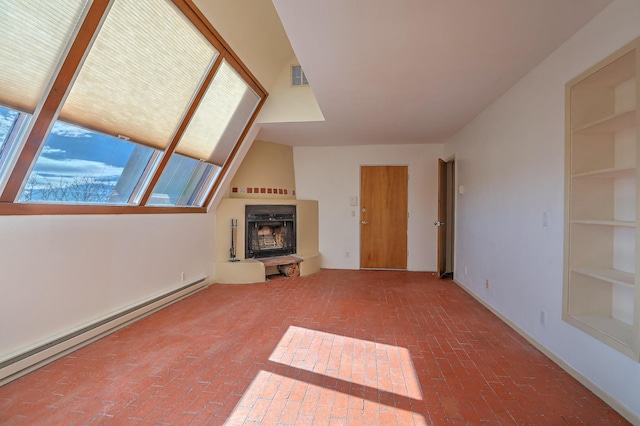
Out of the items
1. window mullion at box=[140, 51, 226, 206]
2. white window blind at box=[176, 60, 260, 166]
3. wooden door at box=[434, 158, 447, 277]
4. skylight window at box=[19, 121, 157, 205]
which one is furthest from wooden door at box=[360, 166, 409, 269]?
skylight window at box=[19, 121, 157, 205]

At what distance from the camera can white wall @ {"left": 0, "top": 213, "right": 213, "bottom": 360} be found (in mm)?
1947

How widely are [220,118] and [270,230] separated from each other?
221 centimetres

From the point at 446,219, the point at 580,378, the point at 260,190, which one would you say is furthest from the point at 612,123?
the point at 260,190

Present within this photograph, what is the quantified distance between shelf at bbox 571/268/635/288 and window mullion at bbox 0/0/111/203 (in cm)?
357

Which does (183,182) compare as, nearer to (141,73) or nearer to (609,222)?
(141,73)

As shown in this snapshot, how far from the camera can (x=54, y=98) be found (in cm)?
183

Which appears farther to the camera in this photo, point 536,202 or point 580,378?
point 536,202

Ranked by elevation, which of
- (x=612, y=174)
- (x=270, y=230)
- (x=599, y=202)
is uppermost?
(x=612, y=174)

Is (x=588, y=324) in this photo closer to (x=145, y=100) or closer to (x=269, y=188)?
(x=145, y=100)

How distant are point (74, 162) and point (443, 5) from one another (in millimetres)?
2901

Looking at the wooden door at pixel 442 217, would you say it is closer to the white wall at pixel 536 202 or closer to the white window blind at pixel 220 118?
the white wall at pixel 536 202

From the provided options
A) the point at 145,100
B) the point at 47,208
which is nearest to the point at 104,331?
the point at 47,208

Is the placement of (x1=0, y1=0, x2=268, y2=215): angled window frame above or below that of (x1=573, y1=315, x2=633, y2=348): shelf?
above

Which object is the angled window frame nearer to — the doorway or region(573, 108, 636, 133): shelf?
region(573, 108, 636, 133): shelf
